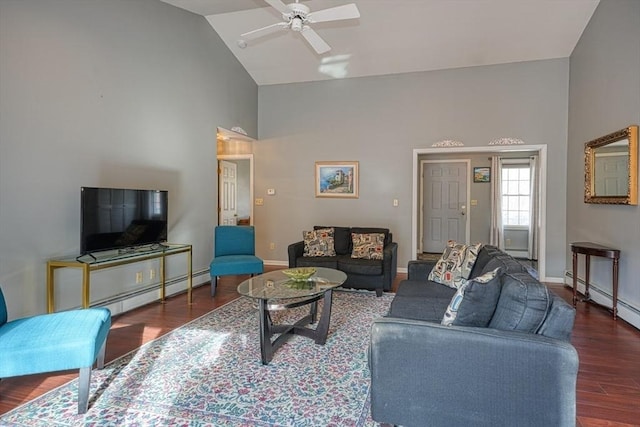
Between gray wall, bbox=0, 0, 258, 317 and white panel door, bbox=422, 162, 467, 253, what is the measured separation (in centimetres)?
487

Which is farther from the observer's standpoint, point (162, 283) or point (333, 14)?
point (162, 283)

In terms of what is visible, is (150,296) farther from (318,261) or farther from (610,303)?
(610,303)

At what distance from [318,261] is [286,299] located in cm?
200

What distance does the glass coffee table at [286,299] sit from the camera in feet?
9.01

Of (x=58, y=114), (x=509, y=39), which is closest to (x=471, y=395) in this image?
(x=58, y=114)

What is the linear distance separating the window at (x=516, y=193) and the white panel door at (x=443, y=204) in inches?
31.9

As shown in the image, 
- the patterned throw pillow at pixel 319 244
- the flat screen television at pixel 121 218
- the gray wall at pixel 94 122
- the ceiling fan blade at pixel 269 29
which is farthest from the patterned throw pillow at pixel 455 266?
the gray wall at pixel 94 122

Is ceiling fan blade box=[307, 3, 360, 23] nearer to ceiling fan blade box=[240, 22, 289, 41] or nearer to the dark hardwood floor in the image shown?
ceiling fan blade box=[240, 22, 289, 41]

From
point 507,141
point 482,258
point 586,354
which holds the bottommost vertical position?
point 586,354

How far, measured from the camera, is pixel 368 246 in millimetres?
4930

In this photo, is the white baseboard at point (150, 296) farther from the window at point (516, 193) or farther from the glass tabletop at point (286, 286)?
the window at point (516, 193)

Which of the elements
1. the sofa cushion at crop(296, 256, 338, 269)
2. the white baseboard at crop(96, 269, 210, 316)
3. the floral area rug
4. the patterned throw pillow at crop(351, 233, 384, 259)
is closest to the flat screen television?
the white baseboard at crop(96, 269, 210, 316)

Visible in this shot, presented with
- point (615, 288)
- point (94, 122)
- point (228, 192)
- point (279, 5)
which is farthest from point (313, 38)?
point (228, 192)

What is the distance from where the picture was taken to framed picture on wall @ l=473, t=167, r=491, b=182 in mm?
7684
